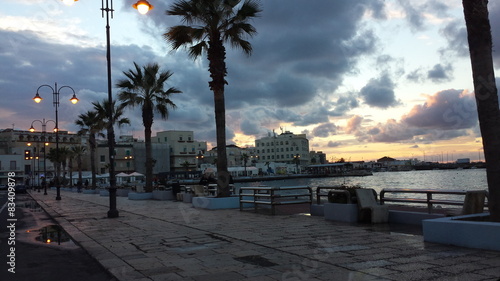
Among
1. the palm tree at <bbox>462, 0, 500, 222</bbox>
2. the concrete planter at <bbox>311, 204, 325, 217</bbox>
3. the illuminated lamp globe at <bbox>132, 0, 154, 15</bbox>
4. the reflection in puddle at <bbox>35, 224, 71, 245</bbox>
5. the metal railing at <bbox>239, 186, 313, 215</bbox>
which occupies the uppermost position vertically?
the illuminated lamp globe at <bbox>132, 0, 154, 15</bbox>

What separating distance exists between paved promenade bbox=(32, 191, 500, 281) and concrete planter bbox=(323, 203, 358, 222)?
29 cm

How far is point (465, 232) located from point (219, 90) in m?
11.9

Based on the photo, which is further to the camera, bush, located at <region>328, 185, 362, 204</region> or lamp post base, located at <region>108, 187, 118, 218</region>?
lamp post base, located at <region>108, 187, 118, 218</region>

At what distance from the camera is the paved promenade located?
225 inches

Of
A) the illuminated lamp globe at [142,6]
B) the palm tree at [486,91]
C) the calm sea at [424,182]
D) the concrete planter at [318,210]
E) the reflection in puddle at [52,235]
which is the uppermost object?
the illuminated lamp globe at [142,6]

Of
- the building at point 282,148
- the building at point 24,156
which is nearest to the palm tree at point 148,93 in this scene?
the building at point 24,156

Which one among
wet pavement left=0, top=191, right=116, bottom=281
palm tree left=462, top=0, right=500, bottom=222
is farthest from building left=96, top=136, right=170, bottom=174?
palm tree left=462, top=0, right=500, bottom=222

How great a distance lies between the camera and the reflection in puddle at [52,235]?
34.1 ft

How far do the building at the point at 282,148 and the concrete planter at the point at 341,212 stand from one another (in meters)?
157

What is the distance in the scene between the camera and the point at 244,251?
7.64 m

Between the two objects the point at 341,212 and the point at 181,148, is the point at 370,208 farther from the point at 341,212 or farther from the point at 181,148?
the point at 181,148

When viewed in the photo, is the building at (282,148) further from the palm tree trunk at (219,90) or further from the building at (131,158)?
the palm tree trunk at (219,90)

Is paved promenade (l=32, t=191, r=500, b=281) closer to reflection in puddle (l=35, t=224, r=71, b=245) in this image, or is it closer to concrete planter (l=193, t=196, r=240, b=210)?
reflection in puddle (l=35, t=224, r=71, b=245)

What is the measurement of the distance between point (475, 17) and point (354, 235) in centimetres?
482
